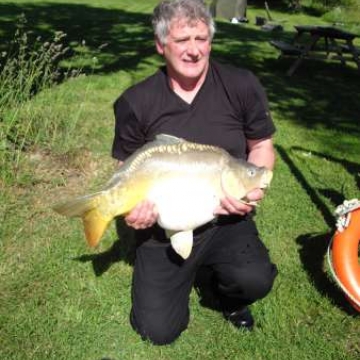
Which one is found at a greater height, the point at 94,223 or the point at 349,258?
the point at 94,223

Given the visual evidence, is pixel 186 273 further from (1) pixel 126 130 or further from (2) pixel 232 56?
(2) pixel 232 56

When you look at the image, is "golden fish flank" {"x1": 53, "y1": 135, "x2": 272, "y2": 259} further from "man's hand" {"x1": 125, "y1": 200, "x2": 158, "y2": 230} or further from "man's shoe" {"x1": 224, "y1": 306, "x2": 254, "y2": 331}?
"man's shoe" {"x1": 224, "y1": 306, "x2": 254, "y2": 331}

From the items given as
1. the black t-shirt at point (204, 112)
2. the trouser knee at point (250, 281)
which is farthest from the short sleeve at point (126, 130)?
the trouser knee at point (250, 281)

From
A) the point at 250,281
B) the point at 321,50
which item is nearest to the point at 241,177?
the point at 250,281

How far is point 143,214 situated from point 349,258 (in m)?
1.40

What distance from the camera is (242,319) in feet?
11.1

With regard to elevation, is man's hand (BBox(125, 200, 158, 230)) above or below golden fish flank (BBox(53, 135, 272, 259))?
below

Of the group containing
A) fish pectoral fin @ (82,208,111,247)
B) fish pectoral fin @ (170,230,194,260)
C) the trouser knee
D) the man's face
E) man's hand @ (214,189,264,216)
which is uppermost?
the man's face

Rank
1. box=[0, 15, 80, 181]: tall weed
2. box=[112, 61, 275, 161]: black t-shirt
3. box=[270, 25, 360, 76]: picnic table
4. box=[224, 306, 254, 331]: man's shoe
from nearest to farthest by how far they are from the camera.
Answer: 1. box=[112, 61, 275, 161]: black t-shirt
2. box=[224, 306, 254, 331]: man's shoe
3. box=[0, 15, 80, 181]: tall weed
4. box=[270, 25, 360, 76]: picnic table

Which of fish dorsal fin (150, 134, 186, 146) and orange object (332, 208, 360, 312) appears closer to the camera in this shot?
fish dorsal fin (150, 134, 186, 146)

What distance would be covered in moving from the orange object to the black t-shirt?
0.85m

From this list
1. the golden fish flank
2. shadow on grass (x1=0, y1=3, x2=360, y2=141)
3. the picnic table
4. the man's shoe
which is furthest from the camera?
the picnic table

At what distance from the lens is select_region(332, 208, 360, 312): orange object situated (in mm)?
3307

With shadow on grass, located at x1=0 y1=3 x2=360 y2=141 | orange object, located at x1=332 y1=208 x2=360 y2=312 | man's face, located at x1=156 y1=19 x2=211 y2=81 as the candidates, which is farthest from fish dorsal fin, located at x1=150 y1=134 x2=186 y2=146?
shadow on grass, located at x1=0 y1=3 x2=360 y2=141
